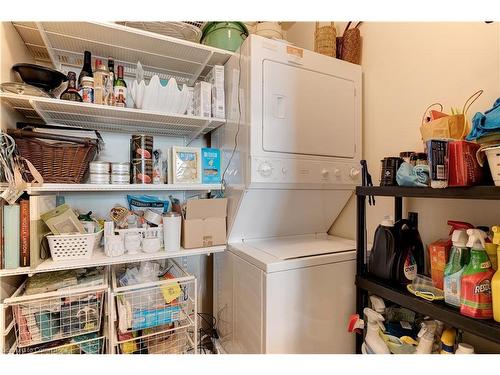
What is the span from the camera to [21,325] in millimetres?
1173

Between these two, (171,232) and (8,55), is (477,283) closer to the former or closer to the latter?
(171,232)

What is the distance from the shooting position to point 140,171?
1.44m

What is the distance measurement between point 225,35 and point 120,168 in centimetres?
106

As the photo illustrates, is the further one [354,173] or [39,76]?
[354,173]

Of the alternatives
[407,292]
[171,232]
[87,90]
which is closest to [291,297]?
[407,292]

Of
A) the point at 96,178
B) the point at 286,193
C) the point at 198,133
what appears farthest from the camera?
the point at 198,133

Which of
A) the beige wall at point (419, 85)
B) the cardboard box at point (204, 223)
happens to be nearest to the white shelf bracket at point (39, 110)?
the cardboard box at point (204, 223)

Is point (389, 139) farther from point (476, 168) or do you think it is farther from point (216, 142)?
point (216, 142)

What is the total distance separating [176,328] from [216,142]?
123cm

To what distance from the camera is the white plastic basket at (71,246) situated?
4.02ft

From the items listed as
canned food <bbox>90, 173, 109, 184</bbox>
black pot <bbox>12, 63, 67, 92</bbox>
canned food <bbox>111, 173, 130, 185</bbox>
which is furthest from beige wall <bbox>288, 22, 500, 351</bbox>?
black pot <bbox>12, 63, 67, 92</bbox>

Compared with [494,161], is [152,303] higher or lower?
lower

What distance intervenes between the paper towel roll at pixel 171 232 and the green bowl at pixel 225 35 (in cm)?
112

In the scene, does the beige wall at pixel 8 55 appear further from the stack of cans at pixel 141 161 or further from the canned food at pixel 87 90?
the stack of cans at pixel 141 161
